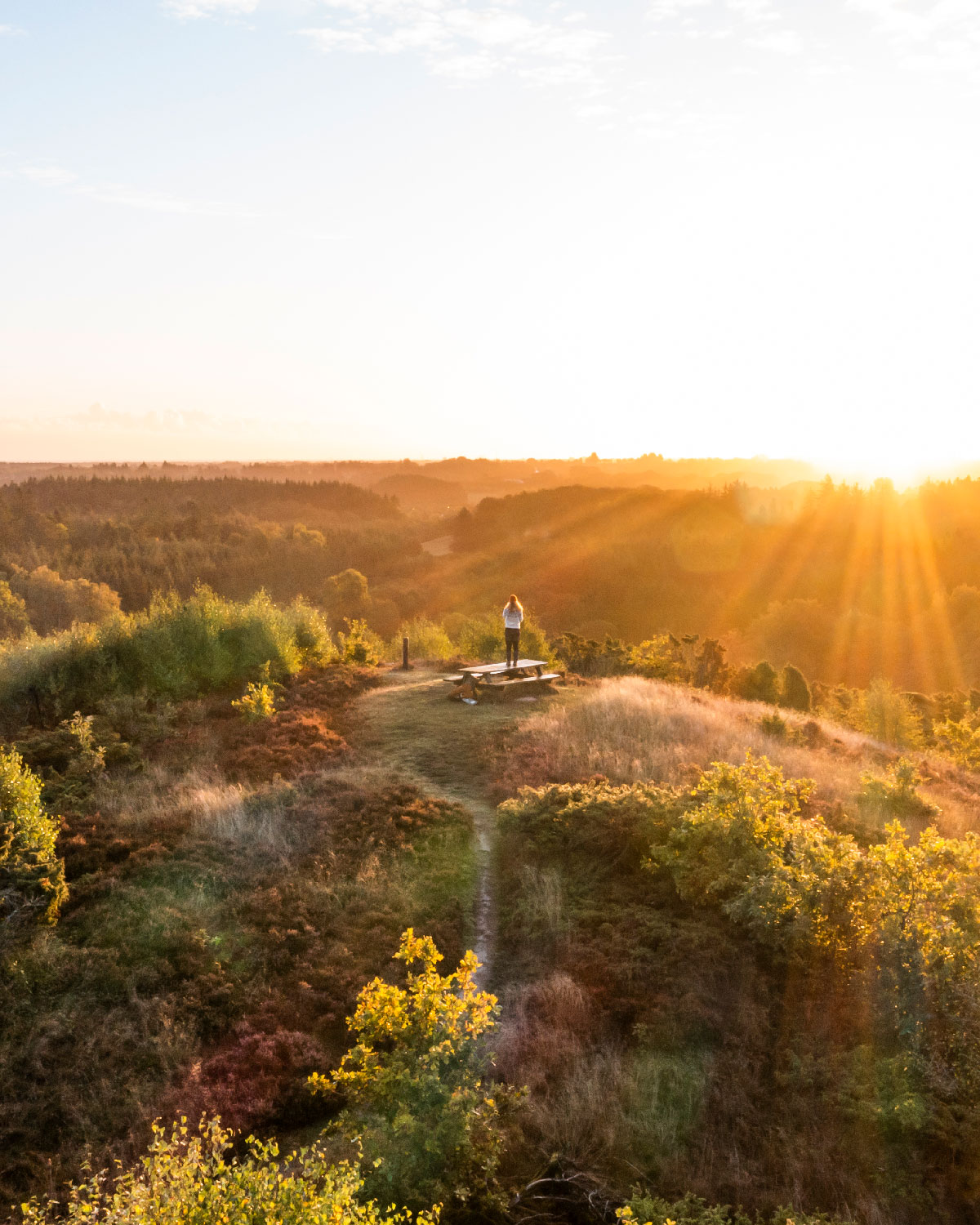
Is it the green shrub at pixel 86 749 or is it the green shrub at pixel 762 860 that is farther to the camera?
the green shrub at pixel 86 749

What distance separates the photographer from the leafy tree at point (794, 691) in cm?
3656

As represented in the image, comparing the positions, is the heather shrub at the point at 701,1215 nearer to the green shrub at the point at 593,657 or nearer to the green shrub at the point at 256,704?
the green shrub at the point at 256,704

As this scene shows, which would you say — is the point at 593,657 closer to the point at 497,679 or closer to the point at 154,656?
the point at 497,679

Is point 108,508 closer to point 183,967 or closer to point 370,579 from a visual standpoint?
point 370,579

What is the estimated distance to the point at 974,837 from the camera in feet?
25.7

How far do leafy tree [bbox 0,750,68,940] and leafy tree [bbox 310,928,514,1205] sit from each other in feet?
14.8

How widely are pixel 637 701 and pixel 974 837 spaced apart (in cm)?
1025

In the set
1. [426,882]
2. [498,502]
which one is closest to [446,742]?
[426,882]

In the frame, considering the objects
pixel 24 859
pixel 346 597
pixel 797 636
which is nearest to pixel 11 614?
pixel 346 597

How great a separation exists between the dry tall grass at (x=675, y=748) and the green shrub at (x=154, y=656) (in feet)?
25.9

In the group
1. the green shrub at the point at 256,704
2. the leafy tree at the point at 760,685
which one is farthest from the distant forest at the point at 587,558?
the green shrub at the point at 256,704

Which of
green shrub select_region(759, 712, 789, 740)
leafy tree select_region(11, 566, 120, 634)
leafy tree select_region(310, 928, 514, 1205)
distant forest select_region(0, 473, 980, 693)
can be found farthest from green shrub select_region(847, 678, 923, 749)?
leafy tree select_region(11, 566, 120, 634)

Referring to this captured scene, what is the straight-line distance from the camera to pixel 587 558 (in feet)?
349

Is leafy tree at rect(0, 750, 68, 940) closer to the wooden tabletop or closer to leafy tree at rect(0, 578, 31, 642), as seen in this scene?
the wooden tabletop
